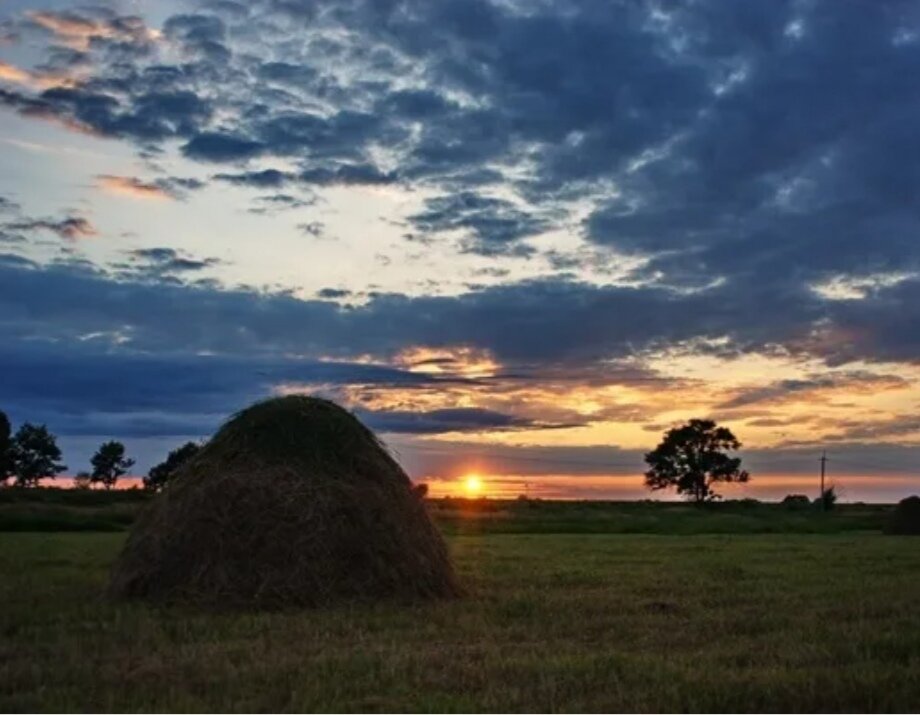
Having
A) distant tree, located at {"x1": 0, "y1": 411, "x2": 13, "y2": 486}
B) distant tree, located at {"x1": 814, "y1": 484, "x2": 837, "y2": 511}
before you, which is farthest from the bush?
distant tree, located at {"x1": 0, "y1": 411, "x2": 13, "y2": 486}

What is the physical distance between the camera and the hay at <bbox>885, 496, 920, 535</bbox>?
63.1m

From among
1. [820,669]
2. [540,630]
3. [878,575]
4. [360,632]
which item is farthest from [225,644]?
[878,575]

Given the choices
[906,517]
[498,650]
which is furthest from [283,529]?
[906,517]

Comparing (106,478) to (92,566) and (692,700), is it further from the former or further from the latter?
(692,700)

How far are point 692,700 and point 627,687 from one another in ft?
2.41

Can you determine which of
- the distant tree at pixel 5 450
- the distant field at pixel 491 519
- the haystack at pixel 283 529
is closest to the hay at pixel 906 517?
the distant field at pixel 491 519

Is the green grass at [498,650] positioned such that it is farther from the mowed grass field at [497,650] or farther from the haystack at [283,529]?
the haystack at [283,529]

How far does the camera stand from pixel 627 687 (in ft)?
33.4

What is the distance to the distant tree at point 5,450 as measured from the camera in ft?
350

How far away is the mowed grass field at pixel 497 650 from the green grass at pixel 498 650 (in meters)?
0.03

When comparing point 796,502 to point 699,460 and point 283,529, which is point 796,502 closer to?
point 699,460

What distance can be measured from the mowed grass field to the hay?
44.2 metres

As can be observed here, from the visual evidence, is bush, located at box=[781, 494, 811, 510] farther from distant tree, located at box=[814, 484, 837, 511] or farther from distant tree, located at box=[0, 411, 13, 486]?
distant tree, located at box=[0, 411, 13, 486]

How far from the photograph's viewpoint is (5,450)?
368 feet
